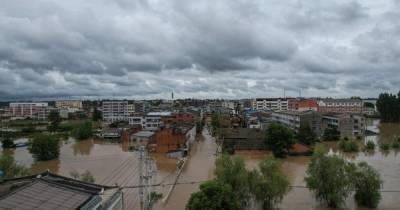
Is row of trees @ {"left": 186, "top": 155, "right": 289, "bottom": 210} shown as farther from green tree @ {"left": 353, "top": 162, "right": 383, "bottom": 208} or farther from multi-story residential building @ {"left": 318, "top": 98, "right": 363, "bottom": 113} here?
multi-story residential building @ {"left": 318, "top": 98, "right": 363, "bottom": 113}

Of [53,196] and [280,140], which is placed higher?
[53,196]

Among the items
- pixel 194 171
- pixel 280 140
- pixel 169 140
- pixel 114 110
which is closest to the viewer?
pixel 194 171

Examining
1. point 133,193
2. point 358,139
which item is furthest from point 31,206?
point 358,139

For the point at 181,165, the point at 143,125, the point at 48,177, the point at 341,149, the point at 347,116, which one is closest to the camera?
the point at 48,177

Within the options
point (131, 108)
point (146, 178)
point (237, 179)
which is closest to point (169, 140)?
point (237, 179)

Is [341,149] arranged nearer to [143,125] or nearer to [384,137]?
[384,137]

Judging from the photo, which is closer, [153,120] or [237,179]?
[237,179]

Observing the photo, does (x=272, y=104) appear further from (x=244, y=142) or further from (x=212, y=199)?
(x=212, y=199)
